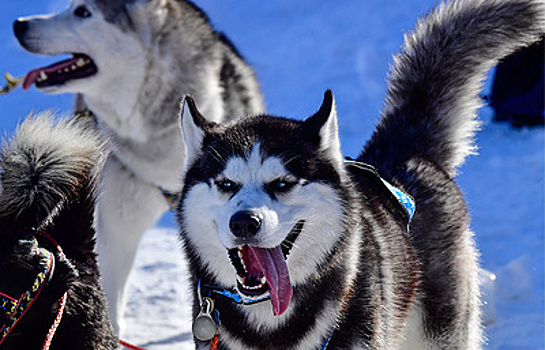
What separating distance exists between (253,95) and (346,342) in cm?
219

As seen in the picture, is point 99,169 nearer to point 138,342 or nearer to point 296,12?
point 138,342

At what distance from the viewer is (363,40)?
26.8ft

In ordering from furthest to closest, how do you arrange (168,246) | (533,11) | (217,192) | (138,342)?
(168,246) → (138,342) → (533,11) → (217,192)

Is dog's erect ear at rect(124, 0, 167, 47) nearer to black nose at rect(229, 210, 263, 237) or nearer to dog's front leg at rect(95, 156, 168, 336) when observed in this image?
dog's front leg at rect(95, 156, 168, 336)

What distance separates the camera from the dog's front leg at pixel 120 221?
3561 millimetres

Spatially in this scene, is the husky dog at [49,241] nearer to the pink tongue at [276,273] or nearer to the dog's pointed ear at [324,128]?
the pink tongue at [276,273]

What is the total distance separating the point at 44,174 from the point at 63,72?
177 centimetres

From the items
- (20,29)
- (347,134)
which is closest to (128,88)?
(20,29)

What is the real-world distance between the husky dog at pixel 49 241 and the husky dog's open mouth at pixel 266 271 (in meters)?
0.46

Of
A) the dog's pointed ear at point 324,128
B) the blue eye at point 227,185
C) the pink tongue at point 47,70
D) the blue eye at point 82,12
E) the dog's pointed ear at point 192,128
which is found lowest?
the blue eye at point 227,185

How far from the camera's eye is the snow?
3805mm

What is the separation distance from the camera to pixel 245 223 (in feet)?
5.76

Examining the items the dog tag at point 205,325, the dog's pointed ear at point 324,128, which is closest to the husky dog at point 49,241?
the dog tag at point 205,325

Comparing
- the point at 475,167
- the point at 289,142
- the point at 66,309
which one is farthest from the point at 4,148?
the point at 475,167
